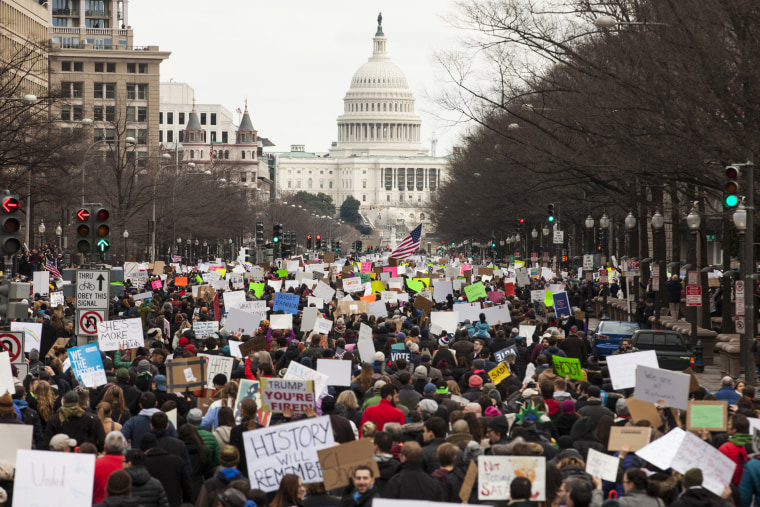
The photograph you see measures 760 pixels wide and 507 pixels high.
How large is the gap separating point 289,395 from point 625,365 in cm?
463

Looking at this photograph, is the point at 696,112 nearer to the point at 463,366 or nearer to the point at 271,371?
the point at 463,366

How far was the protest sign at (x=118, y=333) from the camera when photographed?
1941 cm

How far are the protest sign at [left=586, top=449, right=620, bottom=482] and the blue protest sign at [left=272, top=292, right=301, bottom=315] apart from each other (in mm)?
17724

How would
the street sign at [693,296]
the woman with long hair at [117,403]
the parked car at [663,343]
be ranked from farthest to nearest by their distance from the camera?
the street sign at [693,296], the parked car at [663,343], the woman with long hair at [117,403]

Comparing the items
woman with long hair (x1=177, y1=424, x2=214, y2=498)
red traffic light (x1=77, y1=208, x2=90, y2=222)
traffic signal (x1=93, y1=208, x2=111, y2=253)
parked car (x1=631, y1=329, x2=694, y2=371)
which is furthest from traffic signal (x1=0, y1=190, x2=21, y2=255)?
parked car (x1=631, y1=329, x2=694, y2=371)

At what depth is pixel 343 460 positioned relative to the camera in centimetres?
996

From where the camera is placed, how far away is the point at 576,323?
27484 millimetres

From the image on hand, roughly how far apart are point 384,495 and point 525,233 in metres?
72.6

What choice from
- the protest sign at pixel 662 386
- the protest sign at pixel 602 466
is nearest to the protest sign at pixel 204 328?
the protest sign at pixel 662 386

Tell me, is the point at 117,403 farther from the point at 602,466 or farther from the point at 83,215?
the point at 83,215

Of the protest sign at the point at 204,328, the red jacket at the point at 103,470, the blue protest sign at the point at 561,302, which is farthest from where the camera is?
the blue protest sign at the point at 561,302

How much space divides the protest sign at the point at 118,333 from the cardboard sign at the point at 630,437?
9.90 m

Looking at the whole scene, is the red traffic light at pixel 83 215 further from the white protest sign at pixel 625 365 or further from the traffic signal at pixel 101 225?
the white protest sign at pixel 625 365

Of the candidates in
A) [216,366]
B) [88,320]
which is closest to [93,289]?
[88,320]
